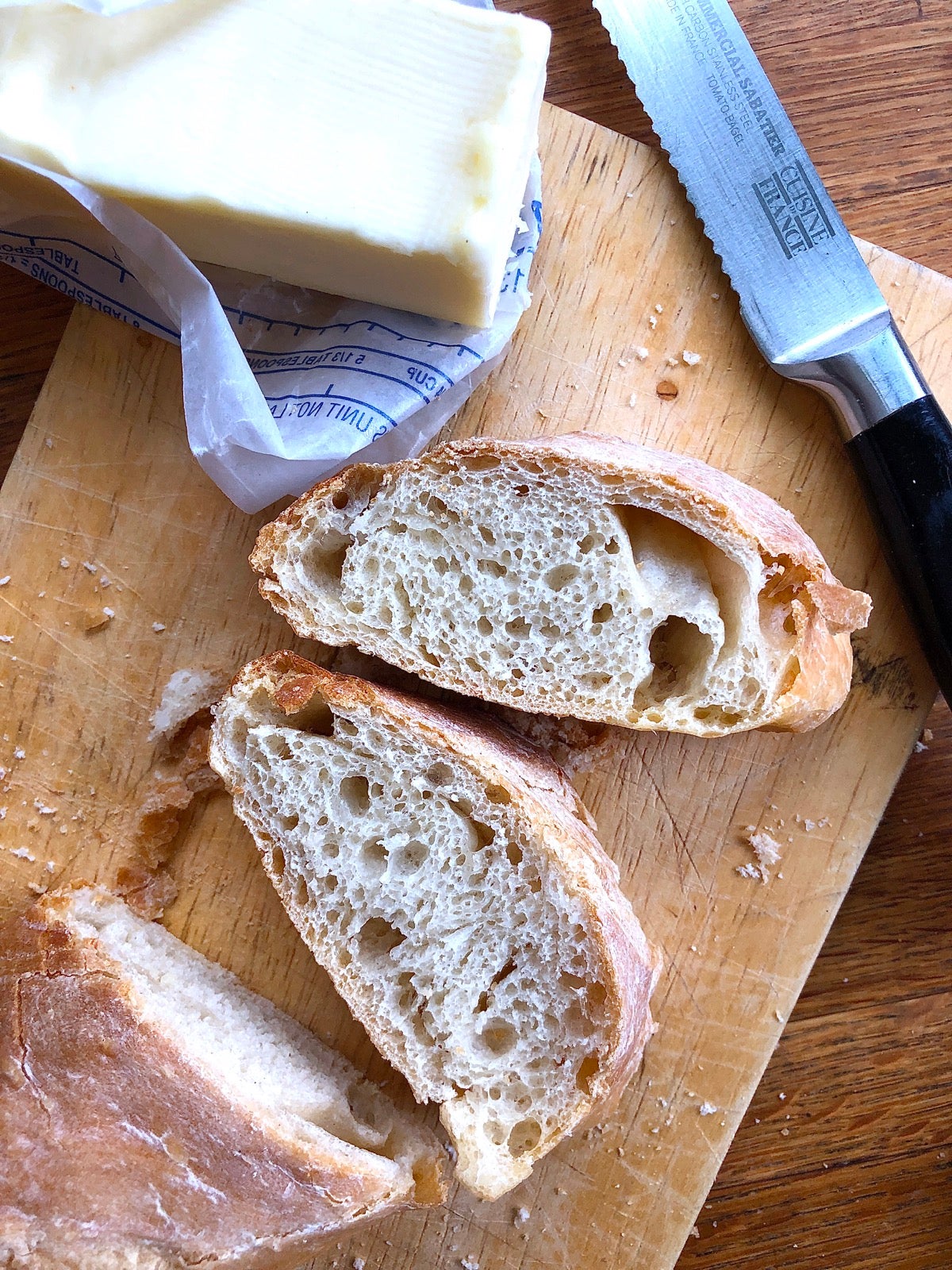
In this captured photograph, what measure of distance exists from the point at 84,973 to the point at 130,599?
0.86m

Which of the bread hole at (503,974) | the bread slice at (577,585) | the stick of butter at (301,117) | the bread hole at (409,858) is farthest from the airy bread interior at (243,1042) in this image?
the stick of butter at (301,117)

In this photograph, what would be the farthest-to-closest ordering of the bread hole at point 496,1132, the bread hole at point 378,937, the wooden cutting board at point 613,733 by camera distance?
the wooden cutting board at point 613,733 < the bread hole at point 378,937 < the bread hole at point 496,1132

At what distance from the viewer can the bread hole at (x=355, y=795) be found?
2010mm

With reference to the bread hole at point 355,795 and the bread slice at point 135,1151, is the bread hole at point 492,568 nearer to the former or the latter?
the bread hole at point 355,795

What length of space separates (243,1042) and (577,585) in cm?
126

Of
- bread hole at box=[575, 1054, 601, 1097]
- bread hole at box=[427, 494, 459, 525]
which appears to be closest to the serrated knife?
bread hole at box=[427, 494, 459, 525]

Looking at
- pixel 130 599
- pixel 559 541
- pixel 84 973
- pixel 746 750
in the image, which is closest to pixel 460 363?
pixel 559 541

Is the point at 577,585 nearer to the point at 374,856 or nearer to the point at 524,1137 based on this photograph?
the point at 374,856

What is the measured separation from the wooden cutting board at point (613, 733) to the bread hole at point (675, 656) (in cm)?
28

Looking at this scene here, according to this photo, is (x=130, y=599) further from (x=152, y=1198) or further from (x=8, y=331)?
(x=152, y=1198)

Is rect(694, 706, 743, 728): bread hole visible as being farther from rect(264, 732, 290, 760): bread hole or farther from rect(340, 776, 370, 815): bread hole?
rect(264, 732, 290, 760): bread hole

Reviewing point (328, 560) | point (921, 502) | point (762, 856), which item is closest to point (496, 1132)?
point (762, 856)

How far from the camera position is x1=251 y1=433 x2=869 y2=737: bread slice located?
1.85 meters

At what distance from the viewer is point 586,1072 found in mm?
1889
